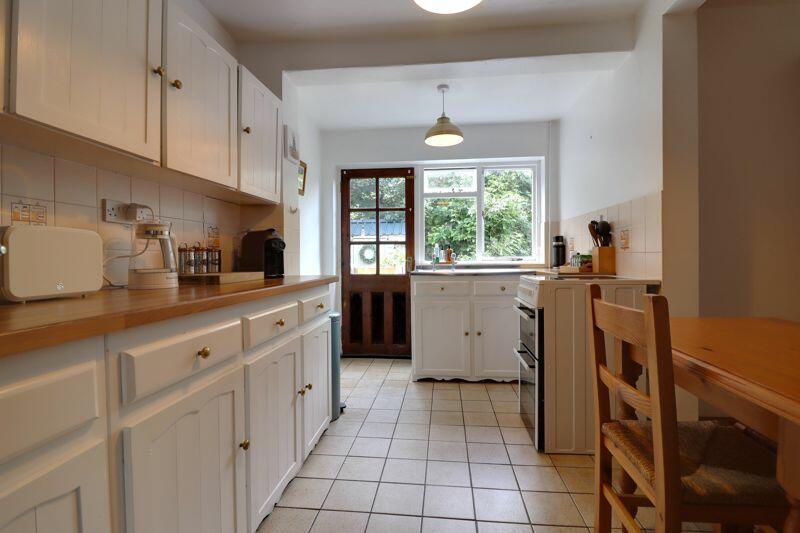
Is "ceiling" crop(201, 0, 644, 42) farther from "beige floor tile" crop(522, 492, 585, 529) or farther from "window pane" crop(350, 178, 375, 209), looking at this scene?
"beige floor tile" crop(522, 492, 585, 529)

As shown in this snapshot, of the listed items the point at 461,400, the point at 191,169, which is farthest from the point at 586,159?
the point at 191,169

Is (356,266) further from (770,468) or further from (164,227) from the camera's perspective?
(770,468)

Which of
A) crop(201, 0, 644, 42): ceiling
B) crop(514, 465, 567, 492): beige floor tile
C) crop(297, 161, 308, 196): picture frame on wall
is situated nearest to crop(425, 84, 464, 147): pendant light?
crop(201, 0, 644, 42): ceiling

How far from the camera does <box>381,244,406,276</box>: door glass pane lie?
392cm

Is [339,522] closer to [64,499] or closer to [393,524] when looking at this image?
[393,524]

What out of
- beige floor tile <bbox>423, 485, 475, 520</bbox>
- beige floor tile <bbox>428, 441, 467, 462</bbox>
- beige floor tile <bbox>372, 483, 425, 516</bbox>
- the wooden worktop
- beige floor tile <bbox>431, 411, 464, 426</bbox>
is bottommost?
beige floor tile <bbox>423, 485, 475, 520</bbox>

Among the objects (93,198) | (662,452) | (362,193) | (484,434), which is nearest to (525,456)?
(484,434)

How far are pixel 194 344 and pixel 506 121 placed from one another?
348 centimetres

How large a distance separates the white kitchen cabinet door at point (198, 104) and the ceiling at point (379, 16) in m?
0.50

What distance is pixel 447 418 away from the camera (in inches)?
94.1

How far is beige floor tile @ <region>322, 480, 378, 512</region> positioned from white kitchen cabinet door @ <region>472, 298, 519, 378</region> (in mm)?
1594

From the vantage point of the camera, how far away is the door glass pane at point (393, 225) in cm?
393

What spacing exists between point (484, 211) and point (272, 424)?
3045 mm

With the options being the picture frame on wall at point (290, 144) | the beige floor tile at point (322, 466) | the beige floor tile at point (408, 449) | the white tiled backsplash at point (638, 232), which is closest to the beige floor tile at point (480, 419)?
the beige floor tile at point (408, 449)
